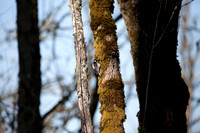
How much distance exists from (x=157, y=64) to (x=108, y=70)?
1.04ft

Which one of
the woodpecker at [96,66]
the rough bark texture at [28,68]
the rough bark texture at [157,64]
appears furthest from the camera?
the rough bark texture at [28,68]

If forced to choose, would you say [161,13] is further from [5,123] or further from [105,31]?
[5,123]

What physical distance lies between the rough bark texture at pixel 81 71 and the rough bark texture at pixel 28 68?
243 centimetres

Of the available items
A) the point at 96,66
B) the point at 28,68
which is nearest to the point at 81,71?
the point at 96,66

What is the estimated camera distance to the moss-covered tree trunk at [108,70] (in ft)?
4.98

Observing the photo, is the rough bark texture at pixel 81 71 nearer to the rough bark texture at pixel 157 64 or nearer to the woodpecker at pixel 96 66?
the woodpecker at pixel 96 66

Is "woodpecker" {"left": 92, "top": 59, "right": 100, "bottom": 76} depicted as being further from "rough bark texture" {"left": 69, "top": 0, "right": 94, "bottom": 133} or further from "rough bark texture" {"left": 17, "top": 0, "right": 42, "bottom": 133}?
"rough bark texture" {"left": 17, "top": 0, "right": 42, "bottom": 133}

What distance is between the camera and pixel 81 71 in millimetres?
1603

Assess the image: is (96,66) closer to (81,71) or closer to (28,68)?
(81,71)

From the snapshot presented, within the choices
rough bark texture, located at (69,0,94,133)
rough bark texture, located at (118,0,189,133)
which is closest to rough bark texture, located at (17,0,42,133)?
rough bark texture, located at (69,0,94,133)

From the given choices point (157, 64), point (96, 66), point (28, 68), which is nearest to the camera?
point (157, 64)

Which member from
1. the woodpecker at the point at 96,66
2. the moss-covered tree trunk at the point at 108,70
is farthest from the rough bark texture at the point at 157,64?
the woodpecker at the point at 96,66

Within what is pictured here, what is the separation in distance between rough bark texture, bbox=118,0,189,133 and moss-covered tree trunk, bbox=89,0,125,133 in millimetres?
123

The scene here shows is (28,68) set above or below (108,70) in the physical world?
above
